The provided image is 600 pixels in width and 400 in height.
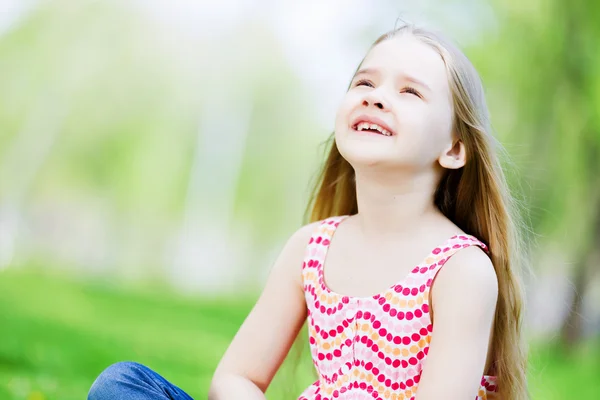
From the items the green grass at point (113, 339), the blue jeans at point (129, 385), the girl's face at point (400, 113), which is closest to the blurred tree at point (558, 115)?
the green grass at point (113, 339)

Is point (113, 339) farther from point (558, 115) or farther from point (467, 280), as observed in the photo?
point (467, 280)

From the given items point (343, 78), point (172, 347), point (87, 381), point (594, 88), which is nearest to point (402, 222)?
point (87, 381)

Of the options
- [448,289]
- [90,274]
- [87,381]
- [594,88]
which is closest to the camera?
[448,289]

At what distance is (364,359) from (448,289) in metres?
0.17

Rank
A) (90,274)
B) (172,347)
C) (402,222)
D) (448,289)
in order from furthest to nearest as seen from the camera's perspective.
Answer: (90,274) < (172,347) < (402,222) < (448,289)

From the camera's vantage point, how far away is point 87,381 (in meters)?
2.63

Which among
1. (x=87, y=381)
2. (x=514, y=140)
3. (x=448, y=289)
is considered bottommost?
(x=87, y=381)

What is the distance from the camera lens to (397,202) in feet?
4.35

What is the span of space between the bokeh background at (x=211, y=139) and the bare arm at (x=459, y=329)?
239 centimetres

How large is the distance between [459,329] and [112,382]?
516mm

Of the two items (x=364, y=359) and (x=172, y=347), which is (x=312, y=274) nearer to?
(x=364, y=359)

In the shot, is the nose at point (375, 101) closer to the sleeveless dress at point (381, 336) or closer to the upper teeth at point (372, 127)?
the upper teeth at point (372, 127)

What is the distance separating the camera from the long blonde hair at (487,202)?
1.33 metres

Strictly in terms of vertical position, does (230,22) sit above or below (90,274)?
above
